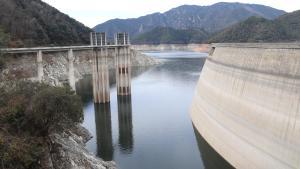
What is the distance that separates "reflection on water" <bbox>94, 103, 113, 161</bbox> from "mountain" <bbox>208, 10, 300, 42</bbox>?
60503 millimetres

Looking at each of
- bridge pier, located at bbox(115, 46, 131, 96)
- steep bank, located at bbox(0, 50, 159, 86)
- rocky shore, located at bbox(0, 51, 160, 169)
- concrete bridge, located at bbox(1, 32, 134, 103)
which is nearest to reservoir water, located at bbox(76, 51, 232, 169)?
bridge pier, located at bbox(115, 46, 131, 96)

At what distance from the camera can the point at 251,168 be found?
20.0 m

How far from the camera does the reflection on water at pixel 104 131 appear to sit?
91.7 feet

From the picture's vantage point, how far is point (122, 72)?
51469mm

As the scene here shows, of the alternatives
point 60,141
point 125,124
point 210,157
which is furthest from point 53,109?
point 125,124

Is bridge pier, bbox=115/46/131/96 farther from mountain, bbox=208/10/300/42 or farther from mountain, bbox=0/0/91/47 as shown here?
mountain, bbox=208/10/300/42

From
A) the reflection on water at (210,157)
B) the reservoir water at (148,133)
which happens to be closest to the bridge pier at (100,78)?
the reservoir water at (148,133)

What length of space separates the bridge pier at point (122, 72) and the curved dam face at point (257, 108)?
918 inches

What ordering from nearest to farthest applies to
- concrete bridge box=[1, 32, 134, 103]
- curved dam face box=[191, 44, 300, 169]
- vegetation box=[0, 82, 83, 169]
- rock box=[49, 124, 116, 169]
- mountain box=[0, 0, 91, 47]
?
vegetation box=[0, 82, 83, 169], curved dam face box=[191, 44, 300, 169], rock box=[49, 124, 116, 169], concrete bridge box=[1, 32, 134, 103], mountain box=[0, 0, 91, 47]

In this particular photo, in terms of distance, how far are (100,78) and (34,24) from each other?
21773 millimetres

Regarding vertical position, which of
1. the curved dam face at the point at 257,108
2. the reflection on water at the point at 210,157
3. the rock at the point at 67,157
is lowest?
the reflection on water at the point at 210,157

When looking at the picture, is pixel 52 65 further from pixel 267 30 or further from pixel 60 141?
pixel 267 30

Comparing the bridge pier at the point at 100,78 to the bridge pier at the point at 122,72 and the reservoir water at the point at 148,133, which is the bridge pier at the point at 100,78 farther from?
the bridge pier at the point at 122,72

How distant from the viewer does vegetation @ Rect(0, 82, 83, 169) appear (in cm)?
1683
